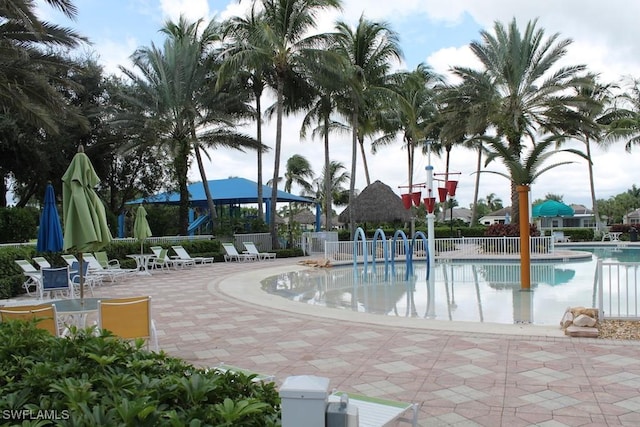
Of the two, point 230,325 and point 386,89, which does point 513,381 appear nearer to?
point 230,325

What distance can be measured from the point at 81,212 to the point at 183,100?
17.5 meters

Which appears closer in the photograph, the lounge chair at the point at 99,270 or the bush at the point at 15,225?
the lounge chair at the point at 99,270

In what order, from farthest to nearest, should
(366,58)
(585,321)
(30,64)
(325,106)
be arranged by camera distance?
(325,106) < (366,58) < (30,64) < (585,321)

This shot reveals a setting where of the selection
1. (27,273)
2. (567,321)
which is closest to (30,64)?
(27,273)

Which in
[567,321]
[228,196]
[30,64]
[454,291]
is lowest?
[454,291]

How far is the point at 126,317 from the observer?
573cm

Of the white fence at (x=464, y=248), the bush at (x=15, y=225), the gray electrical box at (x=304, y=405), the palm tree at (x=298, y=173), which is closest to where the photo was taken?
the gray electrical box at (x=304, y=405)

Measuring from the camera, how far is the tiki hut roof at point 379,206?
27094 millimetres

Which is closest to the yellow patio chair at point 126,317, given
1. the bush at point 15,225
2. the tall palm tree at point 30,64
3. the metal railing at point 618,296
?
the metal railing at point 618,296

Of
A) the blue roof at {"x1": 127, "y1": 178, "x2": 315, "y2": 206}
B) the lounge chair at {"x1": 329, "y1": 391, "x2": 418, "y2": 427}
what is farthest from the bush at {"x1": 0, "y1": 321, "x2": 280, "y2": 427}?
the blue roof at {"x1": 127, "y1": 178, "x2": 315, "y2": 206}

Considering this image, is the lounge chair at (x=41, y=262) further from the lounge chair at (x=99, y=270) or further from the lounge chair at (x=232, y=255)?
the lounge chair at (x=232, y=255)

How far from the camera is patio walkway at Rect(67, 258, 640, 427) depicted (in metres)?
4.26

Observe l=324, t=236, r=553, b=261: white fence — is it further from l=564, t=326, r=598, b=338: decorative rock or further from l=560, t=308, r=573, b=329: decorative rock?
l=564, t=326, r=598, b=338: decorative rock

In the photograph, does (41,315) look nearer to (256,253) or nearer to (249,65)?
(256,253)
